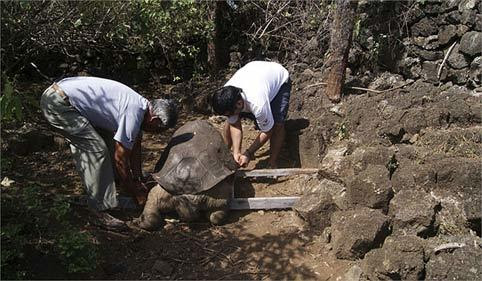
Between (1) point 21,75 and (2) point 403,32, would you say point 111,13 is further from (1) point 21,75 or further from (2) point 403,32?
(2) point 403,32

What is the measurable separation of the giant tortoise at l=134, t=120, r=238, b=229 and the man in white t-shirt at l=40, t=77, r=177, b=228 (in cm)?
31

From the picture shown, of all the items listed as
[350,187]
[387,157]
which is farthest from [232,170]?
[387,157]

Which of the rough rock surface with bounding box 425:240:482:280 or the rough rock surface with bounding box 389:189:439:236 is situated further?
the rough rock surface with bounding box 389:189:439:236

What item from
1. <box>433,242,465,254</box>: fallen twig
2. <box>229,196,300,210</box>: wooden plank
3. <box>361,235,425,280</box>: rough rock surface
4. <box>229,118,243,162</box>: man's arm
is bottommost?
<box>361,235,425,280</box>: rough rock surface

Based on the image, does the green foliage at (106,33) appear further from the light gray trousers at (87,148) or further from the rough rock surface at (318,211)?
the rough rock surface at (318,211)

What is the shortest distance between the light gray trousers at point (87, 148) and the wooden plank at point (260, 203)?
→ 109 centimetres

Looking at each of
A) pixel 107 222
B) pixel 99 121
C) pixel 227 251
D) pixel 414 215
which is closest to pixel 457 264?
pixel 414 215

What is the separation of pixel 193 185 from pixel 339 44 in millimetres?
3063

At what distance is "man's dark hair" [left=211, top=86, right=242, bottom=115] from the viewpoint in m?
4.40

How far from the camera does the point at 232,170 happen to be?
4383 mm

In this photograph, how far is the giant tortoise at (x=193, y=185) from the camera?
4.15 meters

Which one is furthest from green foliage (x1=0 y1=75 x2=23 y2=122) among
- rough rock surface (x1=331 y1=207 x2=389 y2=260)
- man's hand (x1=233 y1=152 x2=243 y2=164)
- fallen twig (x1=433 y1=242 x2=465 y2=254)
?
fallen twig (x1=433 y1=242 x2=465 y2=254)

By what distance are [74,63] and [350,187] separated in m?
5.09

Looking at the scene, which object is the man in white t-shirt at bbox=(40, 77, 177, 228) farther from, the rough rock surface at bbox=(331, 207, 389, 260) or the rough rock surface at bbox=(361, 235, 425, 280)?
the rough rock surface at bbox=(361, 235, 425, 280)
